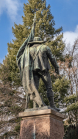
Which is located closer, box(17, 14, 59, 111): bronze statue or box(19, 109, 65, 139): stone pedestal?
box(19, 109, 65, 139): stone pedestal

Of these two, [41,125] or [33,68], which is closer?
[41,125]

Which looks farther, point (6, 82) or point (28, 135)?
point (6, 82)

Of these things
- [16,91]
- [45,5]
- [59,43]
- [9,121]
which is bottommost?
[9,121]

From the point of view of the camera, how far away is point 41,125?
3559 millimetres

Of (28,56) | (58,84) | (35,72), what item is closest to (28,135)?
(35,72)

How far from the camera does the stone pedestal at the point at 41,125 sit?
347 centimetres

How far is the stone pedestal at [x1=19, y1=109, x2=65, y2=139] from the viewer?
11.4 feet

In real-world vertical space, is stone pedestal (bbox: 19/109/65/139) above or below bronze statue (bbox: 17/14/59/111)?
below

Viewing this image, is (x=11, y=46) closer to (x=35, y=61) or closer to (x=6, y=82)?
(x=6, y=82)

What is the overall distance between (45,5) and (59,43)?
4.78 meters

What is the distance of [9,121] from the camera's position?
12328 mm

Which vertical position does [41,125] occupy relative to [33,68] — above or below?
below

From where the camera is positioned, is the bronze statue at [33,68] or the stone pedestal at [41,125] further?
the bronze statue at [33,68]

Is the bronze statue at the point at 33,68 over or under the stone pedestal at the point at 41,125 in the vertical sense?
over
